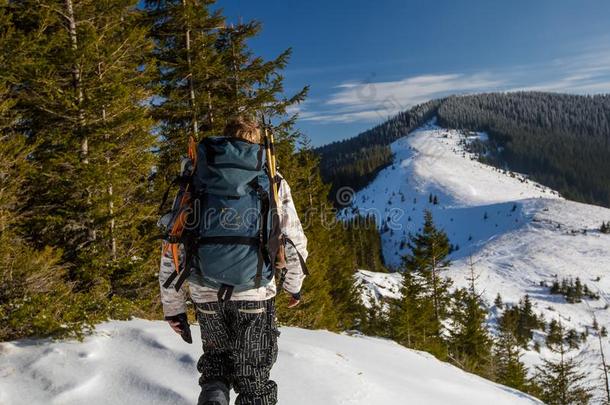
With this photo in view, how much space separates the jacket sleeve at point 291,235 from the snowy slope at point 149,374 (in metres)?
2.18

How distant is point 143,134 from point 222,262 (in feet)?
24.2

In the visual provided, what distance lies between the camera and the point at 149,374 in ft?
16.6

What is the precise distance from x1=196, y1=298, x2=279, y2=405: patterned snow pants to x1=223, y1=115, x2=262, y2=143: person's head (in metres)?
1.30

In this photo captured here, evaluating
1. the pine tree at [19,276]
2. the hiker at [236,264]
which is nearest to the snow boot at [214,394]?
the hiker at [236,264]

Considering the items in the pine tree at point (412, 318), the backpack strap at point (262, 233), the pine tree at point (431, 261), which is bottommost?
the pine tree at point (412, 318)

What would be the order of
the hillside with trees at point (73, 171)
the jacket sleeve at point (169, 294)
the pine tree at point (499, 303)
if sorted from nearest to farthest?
the jacket sleeve at point (169, 294)
the hillside with trees at point (73, 171)
the pine tree at point (499, 303)

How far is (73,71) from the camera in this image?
8375 millimetres

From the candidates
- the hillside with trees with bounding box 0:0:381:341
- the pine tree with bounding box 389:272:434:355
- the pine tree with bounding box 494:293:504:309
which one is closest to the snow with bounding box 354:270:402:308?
the pine tree with bounding box 494:293:504:309

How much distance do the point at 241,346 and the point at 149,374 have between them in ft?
8.39

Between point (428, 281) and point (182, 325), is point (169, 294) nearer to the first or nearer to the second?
point (182, 325)

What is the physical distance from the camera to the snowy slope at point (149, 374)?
465 centimetres

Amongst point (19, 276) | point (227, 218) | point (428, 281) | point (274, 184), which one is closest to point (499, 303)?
point (428, 281)

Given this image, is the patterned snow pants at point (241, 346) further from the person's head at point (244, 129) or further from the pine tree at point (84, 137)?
the pine tree at point (84, 137)

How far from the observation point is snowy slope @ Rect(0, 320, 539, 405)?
465cm
